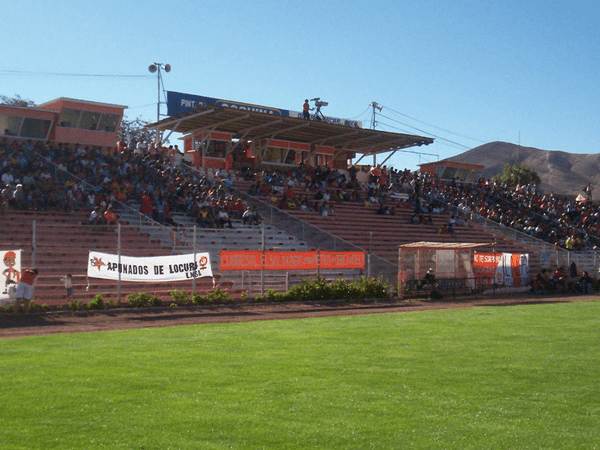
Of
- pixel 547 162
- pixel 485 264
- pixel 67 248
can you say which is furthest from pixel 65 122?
pixel 547 162

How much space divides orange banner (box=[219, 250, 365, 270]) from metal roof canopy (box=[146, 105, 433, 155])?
13.2m

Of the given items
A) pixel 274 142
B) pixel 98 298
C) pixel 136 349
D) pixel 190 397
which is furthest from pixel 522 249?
pixel 190 397

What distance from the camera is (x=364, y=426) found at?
7031mm

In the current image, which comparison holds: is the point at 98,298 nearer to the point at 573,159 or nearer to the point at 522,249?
the point at 522,249

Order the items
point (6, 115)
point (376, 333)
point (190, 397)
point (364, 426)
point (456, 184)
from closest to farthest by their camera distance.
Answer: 1. point (364, 426)
2. point (190, 397)
3. point (376, 333)
4. point (6, 115)
5. point (456, 184)

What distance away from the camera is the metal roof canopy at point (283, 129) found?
38.7 m

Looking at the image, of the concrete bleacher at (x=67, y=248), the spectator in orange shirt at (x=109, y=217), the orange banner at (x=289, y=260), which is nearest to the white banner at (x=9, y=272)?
the concrete bleacher at (x=67, y=248)

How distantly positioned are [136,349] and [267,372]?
3367 millimetres

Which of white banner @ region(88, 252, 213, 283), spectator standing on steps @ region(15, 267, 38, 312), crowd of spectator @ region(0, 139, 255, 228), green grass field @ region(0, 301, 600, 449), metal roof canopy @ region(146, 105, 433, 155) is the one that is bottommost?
green grass field @ region(0, 301, 600, 449)

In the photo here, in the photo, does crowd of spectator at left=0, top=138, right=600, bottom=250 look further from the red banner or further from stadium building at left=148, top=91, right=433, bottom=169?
the red banner

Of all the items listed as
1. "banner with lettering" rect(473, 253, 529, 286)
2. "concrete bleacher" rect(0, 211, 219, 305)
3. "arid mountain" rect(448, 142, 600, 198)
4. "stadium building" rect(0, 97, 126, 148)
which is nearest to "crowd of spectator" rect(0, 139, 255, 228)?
"concrete bleacher" rect(0, 211, 219, 305)

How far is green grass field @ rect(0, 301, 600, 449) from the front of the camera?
6715 mm

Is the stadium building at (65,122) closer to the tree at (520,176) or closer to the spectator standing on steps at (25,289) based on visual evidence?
the spectator standing on steps at (25,289)

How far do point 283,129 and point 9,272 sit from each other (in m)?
25.5
